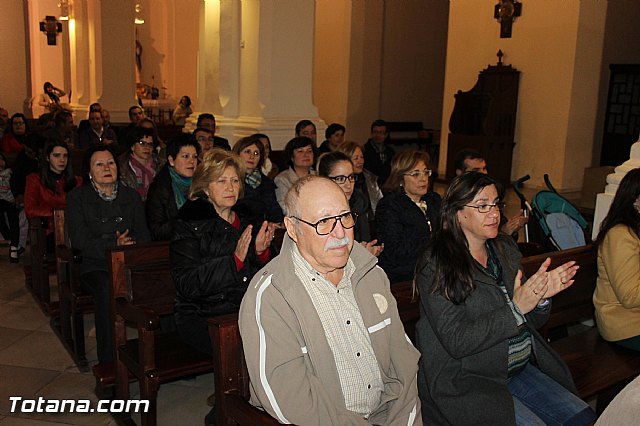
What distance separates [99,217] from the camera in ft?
15.0

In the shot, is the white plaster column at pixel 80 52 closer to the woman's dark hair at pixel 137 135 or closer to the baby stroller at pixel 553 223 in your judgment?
the woman's dark hair at pixel 137 135

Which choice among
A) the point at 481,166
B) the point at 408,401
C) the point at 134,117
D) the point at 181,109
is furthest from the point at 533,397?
the point at 181,109

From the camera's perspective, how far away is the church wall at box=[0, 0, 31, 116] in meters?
17.1

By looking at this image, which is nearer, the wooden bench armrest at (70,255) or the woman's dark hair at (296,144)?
the wooden bench armrest at (70,255)

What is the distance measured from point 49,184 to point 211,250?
314 cm

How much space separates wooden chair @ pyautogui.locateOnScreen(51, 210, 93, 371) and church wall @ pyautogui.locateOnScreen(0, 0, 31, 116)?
47.6 feet

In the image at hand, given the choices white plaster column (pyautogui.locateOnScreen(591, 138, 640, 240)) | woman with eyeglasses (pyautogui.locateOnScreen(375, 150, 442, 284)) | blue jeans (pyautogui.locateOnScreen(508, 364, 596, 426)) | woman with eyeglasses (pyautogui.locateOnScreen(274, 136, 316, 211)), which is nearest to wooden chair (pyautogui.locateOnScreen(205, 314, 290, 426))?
blue jeans (pyautogui.locateOnScreen(508, 364, 596, 426))

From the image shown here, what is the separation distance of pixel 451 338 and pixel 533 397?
1.88ft

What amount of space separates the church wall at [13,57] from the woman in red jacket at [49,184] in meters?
13.1

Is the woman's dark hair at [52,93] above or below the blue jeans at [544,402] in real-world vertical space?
above

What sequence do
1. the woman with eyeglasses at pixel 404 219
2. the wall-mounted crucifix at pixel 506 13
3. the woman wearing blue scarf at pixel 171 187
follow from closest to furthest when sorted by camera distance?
the woman with eyeglasses at pixel 404 219
the woman wearing blue scarf at pixel 171 187
the wall-mounted crucifix at pixel 506 13

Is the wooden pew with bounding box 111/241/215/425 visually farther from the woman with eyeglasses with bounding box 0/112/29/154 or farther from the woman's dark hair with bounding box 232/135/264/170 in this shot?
the woman with eyeglasses with bounding box 0/112/29/154

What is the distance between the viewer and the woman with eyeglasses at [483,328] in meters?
2.60

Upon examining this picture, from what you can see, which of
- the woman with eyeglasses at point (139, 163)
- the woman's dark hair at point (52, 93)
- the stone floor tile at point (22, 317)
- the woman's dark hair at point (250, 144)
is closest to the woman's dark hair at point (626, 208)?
the woman's dark hair at point (250, 144)
